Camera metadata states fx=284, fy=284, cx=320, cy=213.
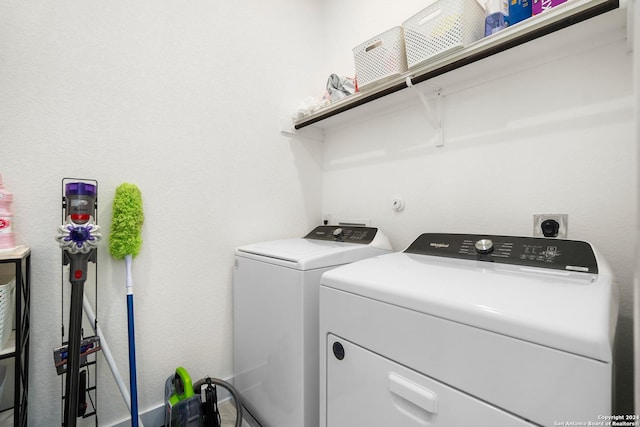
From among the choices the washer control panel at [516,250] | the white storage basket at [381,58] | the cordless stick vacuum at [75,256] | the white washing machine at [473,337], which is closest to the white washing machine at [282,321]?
the white washing machine at [473,337]

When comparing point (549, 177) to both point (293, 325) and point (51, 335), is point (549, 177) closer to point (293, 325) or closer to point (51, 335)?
point (293, 325)

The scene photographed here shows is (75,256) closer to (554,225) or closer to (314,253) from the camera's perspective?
(314,253)

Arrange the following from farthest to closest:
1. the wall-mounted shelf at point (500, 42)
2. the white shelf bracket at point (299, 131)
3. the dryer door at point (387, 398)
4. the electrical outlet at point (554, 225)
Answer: the white shelf bracket at point (299, 131) → the electrical outlet at point (554, 225) → the wall-mounted shelf at point (500, 42) → the dryer door at point (387, 398)

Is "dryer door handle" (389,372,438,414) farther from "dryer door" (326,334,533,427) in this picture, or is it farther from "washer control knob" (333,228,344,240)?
"washer control knob" (333,228,344,240)

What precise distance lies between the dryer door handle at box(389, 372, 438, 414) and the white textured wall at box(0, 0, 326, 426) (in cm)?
119

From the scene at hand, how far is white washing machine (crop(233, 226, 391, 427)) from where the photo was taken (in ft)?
3.89

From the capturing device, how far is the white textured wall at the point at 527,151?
102 centimetres

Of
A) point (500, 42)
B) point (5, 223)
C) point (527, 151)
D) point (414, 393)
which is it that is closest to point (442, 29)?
point (500, 42)

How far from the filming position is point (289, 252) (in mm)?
1357

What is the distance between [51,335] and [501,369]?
1666 millimetres

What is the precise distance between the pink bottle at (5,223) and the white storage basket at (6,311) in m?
0.15

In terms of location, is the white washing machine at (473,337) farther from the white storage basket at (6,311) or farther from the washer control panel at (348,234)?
the white storage basket at (6,311)

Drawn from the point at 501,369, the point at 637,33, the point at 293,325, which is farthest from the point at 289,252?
the point at 637,33

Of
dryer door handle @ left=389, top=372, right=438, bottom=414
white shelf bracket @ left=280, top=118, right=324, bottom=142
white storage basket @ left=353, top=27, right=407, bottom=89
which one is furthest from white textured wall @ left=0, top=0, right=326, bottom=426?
dryer door handle @ left=389, top=372, right=438, bottom=414
